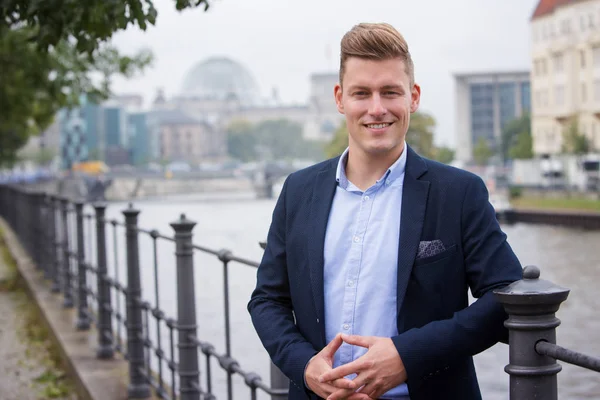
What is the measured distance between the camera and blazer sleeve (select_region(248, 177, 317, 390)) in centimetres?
256

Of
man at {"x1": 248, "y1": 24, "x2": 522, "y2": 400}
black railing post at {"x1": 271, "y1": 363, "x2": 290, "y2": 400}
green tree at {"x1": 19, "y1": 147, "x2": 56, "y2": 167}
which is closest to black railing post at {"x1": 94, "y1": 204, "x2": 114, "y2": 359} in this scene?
black railing post at {"x1": 271, "y1": 363, "x2": 290, "y2": 400}

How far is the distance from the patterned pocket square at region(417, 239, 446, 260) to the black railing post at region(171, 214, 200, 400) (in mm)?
2737

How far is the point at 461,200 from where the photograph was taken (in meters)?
2.41

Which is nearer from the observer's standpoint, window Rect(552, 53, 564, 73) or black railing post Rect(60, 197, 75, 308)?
black railing post Rect(60, 197, 75, 308)

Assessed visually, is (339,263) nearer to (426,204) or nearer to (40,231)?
(426,204)

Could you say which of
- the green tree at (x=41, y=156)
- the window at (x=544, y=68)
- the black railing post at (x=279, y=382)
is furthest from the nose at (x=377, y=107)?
the green tree at (x=41, y=156)

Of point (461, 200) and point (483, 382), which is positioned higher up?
point (461, 200)

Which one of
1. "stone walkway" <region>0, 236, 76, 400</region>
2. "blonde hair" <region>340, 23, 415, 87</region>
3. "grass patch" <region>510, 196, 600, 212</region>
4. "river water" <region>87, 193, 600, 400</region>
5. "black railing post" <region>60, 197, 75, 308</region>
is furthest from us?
"grass patch" <region>510, 196, 600, 212</region>

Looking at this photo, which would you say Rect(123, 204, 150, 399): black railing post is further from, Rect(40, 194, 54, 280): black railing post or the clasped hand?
Rect(40, 194, 54, 280): black railing post

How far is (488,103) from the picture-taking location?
130 metres

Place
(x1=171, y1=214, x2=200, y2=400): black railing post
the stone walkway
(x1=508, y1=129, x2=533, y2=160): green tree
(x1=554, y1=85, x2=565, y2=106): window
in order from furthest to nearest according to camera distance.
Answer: (x1=508, y1=129, x2=533, y2=160): green tree
(x1=554, y1=85, x2=565, y2=106): window
the stone walkway
(x1=171, y1=214, x2=200, y2=400): black railing post

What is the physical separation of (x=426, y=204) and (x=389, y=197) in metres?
0.10

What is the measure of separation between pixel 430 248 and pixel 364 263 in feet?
0.52

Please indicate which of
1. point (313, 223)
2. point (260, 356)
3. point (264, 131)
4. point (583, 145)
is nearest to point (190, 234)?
point (313, 223)
